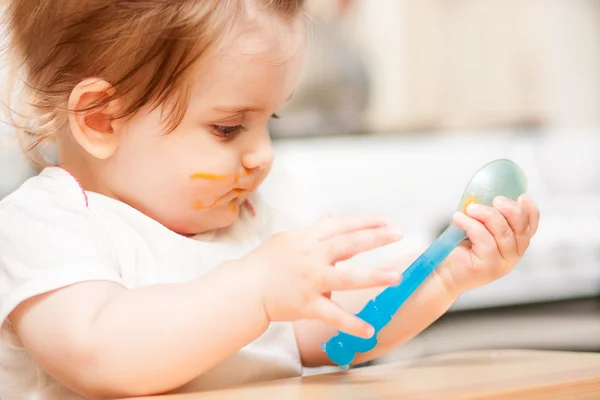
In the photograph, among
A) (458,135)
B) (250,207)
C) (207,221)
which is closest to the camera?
(207,221)

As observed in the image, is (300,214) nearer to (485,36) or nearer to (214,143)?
(485,36)

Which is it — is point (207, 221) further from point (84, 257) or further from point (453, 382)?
point (453, 382)

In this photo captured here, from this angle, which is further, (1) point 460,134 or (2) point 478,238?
(1) point 460,134

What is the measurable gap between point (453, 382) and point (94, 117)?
13.9 inches

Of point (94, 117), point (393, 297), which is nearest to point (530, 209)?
point (393, 297)

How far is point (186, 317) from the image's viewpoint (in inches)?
22.7

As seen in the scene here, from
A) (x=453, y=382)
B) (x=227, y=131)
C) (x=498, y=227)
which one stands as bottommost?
(x=453, y=382)

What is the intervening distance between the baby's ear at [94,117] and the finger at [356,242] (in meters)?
0.23

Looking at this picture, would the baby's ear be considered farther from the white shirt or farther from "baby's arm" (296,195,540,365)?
"baby's arm" (296,195,540,365)

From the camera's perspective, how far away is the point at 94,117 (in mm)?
701

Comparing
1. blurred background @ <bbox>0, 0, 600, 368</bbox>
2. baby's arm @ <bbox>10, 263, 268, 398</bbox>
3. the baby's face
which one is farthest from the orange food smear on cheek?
blurred background @ <bbox>0, 0, 600, 368</bbox>

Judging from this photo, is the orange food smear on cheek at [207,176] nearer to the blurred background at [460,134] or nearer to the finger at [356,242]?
the finger at [356,242]

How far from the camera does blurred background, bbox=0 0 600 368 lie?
1.78 m

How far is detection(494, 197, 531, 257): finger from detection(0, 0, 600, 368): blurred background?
2.80ft
